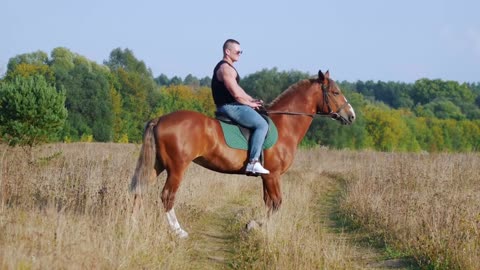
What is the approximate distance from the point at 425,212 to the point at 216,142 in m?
3.18

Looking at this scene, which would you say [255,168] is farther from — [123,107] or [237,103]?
[123,107]

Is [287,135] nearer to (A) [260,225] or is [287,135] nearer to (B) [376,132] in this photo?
(A) [260,225]

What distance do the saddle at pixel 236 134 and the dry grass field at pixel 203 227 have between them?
1.15 metres

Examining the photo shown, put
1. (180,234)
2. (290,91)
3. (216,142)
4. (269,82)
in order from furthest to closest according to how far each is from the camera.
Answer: (269,82), (290,91), (216,142), (180,234)

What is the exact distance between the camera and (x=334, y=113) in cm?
1012

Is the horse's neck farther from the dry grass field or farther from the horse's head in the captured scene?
the dry grass field

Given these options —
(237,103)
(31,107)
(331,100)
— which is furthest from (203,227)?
(31,107)

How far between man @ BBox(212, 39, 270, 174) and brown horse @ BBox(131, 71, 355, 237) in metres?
0.24

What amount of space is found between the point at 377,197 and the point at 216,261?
188 inches

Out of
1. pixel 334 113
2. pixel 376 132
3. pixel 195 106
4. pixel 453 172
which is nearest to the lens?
pixel 334 113

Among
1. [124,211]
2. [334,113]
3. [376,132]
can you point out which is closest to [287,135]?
[334,113]

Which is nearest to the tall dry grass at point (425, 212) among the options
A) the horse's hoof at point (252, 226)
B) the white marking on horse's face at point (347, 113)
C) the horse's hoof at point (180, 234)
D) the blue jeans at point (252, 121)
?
the white marking on horse's face at point (347, 113)

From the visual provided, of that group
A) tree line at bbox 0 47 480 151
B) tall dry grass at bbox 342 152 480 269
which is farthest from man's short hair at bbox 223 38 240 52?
tree line at bbox 0 47 480 151

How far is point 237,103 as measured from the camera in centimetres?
918
